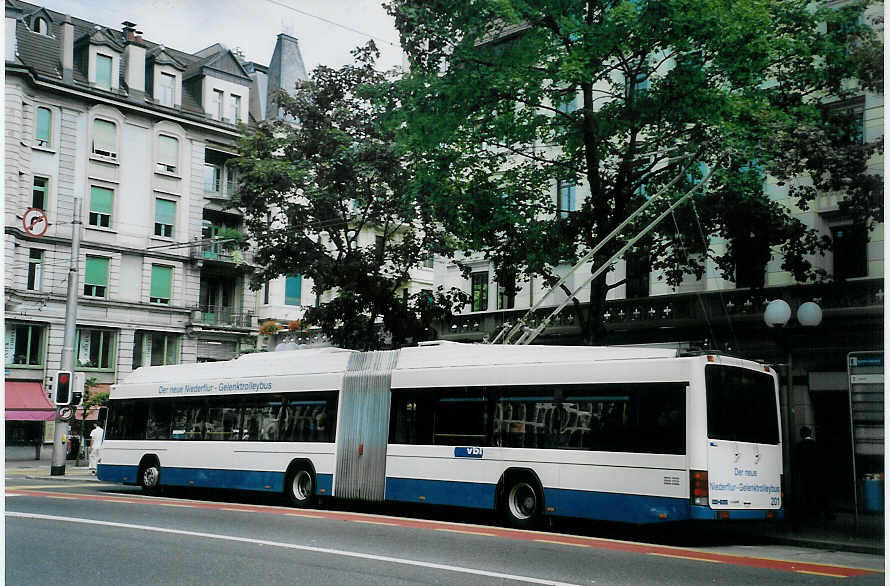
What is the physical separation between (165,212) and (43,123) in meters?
2.95

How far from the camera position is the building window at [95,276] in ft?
56.4

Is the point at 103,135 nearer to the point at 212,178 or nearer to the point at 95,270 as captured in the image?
the point at 95,270

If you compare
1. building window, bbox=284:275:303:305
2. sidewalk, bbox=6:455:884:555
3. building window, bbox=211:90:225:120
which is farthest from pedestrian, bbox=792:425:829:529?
building window, bbox=284:275:303:305

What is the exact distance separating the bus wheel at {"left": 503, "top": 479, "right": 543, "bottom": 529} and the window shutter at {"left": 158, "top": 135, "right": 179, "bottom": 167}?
8626mm

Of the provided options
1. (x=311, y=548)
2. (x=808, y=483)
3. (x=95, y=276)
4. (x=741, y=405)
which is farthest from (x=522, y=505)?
(x=95, y=276)

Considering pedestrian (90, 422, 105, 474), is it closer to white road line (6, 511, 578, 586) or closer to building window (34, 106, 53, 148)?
building window (34, 106, 53, 148)

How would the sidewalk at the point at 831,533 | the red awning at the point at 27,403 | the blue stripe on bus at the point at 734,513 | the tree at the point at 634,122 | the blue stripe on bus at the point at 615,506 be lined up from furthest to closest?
the tree at the point at 634,122 → the red awning at the point at 27,403 → the sidewalk at the point at 831,533 → the blue stripe on bus at the point at 615,506 → the blue stripe on bus at the point at 734,513

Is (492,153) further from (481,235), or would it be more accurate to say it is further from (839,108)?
(839,108)

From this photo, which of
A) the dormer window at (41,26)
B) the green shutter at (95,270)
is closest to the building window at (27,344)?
the green shutter at (95,270)

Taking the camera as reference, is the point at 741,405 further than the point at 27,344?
No

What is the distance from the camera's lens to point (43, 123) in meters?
15.8

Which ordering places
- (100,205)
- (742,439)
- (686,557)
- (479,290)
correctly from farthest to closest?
(479,290) < (100,205) < (742,439) < (686,557)

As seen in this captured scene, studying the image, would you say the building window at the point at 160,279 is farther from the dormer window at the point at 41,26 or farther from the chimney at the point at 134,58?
the dormer window at the point at 41,26

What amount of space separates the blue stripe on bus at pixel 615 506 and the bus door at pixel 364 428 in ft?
12.3
